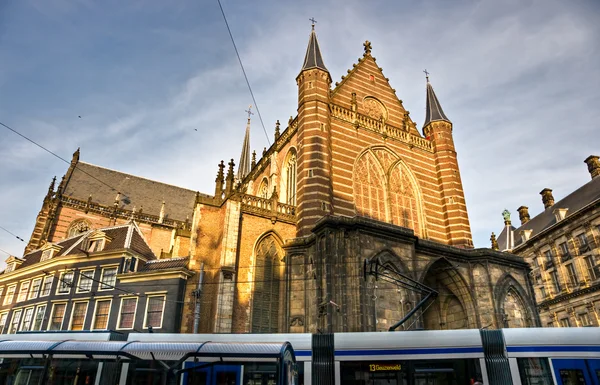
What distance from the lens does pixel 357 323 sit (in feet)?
54.4

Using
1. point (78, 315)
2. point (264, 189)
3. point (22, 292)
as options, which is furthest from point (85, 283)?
point (264, 189)

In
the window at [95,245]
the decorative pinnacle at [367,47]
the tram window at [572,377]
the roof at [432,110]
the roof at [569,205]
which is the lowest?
the tram window at [572,377]

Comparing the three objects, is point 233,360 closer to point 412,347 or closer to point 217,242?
point 412,347

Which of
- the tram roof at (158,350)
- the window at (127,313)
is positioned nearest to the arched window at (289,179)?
the window at (127,313)

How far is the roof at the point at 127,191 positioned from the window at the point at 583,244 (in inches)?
1460

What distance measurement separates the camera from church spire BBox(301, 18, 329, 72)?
2656 cm

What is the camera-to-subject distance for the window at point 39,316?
980 inches

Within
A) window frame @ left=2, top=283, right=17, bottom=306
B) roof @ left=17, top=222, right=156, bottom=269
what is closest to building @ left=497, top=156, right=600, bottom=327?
roof @ left=17, top=222, right=156, bottom=269

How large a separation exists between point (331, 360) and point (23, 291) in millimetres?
25285

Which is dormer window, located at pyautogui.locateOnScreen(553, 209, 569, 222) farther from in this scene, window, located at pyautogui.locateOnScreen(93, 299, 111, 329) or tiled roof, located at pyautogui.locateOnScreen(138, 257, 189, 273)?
window, located at pyautogui.locateOnScreen(93, 299, 111, 329)

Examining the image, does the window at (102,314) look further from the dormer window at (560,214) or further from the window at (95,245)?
the dormer window at (560,214)

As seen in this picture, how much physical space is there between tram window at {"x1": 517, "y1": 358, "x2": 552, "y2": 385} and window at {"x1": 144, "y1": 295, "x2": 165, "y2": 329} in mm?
Result: 16667

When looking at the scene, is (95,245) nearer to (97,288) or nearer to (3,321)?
(97,288)

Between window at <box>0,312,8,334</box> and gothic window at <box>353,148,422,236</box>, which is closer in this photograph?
gothic window at <box>353,148,422,236</box>
